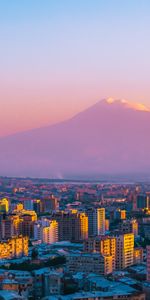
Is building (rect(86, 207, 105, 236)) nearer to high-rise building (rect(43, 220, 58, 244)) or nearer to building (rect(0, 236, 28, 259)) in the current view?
high-rise building (rect(43, 220, 58, 244))

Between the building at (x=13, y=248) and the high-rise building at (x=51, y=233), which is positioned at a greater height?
the high-rise building at (x=51, y=233)

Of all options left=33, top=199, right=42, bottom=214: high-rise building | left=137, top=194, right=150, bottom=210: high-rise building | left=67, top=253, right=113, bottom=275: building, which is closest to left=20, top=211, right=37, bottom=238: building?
left=67, top=253, right=113, bottom=275: building

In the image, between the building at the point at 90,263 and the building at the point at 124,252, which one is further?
the building at the point at 124,252

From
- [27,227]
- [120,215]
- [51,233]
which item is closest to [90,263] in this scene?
[51,233]

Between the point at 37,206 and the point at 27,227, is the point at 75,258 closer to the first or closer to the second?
the point at 27,227

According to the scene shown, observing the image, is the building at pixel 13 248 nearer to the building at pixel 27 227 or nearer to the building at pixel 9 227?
the building at pixel 9 227

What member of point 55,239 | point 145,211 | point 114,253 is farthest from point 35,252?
point 145,211

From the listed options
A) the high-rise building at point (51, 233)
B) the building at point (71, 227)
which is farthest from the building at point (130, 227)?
the high-rise building at point (51, 233)
